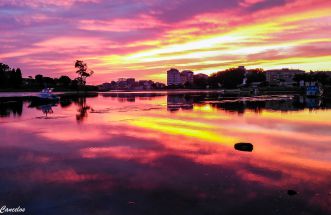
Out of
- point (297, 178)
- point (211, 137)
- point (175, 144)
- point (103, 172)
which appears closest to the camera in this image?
point (297, 178)

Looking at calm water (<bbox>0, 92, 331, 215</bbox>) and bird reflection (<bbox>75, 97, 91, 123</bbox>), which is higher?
bird reflection (<bbox>75, 97, 91, 123</bbox>)

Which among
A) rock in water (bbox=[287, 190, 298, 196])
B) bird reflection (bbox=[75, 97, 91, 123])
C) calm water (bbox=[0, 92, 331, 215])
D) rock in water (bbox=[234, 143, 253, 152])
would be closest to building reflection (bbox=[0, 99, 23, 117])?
bird reflection (bbox=[75, 97, 91, 123])

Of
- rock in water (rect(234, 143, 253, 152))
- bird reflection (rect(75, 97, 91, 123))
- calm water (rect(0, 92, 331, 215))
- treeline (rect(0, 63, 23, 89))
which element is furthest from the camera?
treeline (rect(0, 63, 23, 89))

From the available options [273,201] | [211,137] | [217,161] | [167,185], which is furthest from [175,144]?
[273,201]

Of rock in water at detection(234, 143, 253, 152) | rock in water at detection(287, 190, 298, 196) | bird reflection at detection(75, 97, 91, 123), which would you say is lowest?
rock in water at detection(287, 190, 298, 196)

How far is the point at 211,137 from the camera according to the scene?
27.2 m

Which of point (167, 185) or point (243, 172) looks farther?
point (243, 172)

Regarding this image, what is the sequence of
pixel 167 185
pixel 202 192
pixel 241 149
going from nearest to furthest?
pixel 202 192 < pixel 167 185 < pixel 241 149

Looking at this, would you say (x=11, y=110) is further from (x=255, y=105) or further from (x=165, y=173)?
(x=165, y=173)

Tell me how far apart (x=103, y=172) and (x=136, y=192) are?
3.58 m

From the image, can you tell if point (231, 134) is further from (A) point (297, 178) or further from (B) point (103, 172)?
(B) point (103, 172)

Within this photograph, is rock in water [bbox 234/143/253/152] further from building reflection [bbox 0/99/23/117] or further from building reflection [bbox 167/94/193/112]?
building reflection [bbox 0/99/23/117]

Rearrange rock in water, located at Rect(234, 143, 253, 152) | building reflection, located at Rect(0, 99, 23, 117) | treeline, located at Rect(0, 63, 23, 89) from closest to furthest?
1. rock in water, located at Rect(234, 143, 253, 152)
2. building reflection, located at Rect(0, 99, 23, 117)
3. treeline, located at Rect(0, 63, 23, 89)

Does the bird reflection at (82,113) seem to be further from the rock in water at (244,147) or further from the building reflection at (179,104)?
the rock in water at (244,147)
